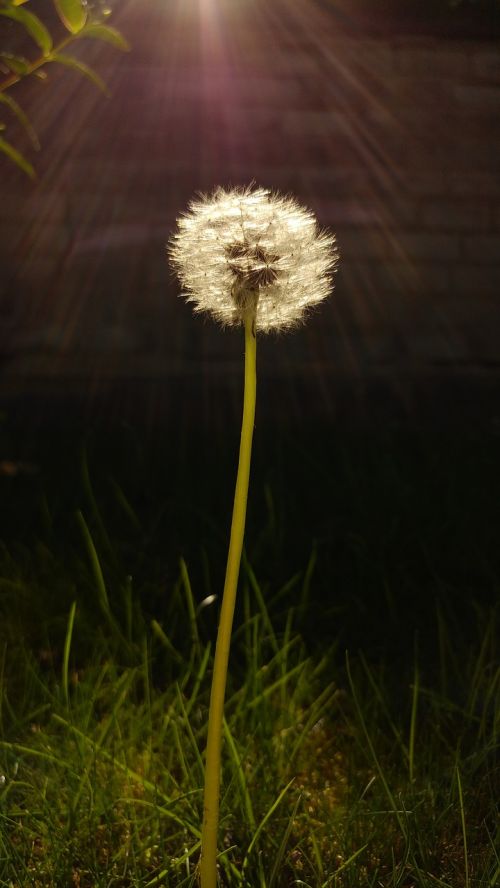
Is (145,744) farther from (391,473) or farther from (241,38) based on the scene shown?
(241,38)

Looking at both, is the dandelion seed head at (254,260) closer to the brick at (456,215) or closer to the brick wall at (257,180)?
the brick wall at (257,180)

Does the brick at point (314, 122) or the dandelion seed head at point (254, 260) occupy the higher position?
the brick at point (314, 122)

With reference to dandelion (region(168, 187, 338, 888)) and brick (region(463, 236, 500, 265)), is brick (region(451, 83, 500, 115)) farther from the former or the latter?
dandelion (region(168, 187, 338, 888))

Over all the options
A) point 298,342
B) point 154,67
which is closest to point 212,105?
point 154,67

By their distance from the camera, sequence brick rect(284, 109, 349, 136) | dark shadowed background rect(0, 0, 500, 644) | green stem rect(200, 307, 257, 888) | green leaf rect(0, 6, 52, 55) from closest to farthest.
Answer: green stem rect(200, 307, 257, 888) < green leaf rect(0, 6, 52, 55) < dark shadowed background rect(0, 0, 500, 644) < brick rect(284, 109, 349, 136)

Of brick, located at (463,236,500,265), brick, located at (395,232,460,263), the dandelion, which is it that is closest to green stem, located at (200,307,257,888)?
the dandelion

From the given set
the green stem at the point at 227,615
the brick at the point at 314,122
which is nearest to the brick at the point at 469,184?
the brick at the point at 314,122
